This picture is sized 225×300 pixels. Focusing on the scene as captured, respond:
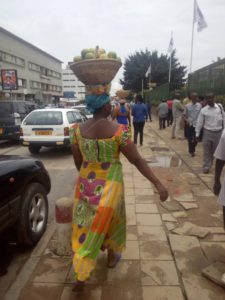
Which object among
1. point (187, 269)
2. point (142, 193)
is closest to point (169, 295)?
point (187, 269)

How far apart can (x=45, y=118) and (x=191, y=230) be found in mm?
6760

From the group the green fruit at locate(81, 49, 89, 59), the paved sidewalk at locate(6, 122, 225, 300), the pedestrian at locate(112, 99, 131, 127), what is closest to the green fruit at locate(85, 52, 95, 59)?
the green fruit at locate(81, 49, 89, 59)

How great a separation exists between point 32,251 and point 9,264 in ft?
1.02

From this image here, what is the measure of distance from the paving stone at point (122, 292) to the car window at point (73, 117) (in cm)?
721

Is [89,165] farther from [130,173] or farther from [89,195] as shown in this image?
[130,173]

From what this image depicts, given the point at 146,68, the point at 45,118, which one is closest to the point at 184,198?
the point at 45,118

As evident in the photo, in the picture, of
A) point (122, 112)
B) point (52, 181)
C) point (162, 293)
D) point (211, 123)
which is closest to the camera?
point (162, 293)

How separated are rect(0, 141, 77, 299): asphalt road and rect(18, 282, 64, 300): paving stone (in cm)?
23

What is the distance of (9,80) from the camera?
110ft

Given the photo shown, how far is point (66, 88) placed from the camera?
110m

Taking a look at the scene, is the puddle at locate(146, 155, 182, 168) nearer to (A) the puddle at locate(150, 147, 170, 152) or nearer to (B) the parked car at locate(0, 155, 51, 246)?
(A) the puddle at locate(150, 147, 170, 152)

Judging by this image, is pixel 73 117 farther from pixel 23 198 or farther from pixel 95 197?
pixel 95 197

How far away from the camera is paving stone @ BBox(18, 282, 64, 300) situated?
265cm

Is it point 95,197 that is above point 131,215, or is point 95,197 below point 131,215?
above
